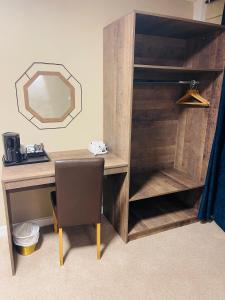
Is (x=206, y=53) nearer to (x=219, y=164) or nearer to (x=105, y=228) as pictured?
(x=219, y=164)

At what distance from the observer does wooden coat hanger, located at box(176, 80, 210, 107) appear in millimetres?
2375

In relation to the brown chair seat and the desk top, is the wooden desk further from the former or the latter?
the brown chair seat

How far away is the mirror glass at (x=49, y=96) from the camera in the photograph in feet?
7.03

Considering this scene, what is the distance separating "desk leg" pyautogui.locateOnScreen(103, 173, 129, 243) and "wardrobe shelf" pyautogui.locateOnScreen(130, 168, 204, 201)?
11cm

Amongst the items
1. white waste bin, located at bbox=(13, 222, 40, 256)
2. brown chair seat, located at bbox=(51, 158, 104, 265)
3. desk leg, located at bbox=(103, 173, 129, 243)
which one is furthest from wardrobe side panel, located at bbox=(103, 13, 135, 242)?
white waste bin, located at bbox=(13, 222, 40, 256)

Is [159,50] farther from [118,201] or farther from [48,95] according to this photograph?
[118,201]

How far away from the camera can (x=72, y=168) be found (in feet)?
5.61

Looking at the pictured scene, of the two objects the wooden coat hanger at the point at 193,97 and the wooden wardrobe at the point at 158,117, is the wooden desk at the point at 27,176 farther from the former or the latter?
the wooden coat hanger at the point at 193,97

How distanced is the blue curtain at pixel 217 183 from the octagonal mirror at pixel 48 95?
54.2 inches

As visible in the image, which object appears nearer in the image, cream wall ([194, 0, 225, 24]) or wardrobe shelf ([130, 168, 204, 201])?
wardrobe shelf ([130, 168, 204, 201])

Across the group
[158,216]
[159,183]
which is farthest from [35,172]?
[158,216]

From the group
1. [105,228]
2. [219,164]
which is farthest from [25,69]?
[219,164]

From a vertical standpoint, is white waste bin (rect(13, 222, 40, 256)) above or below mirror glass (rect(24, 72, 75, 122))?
below

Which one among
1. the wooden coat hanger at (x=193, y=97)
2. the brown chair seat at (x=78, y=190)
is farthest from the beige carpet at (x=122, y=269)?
the wooden coat hanger at (x=193, y=97)
